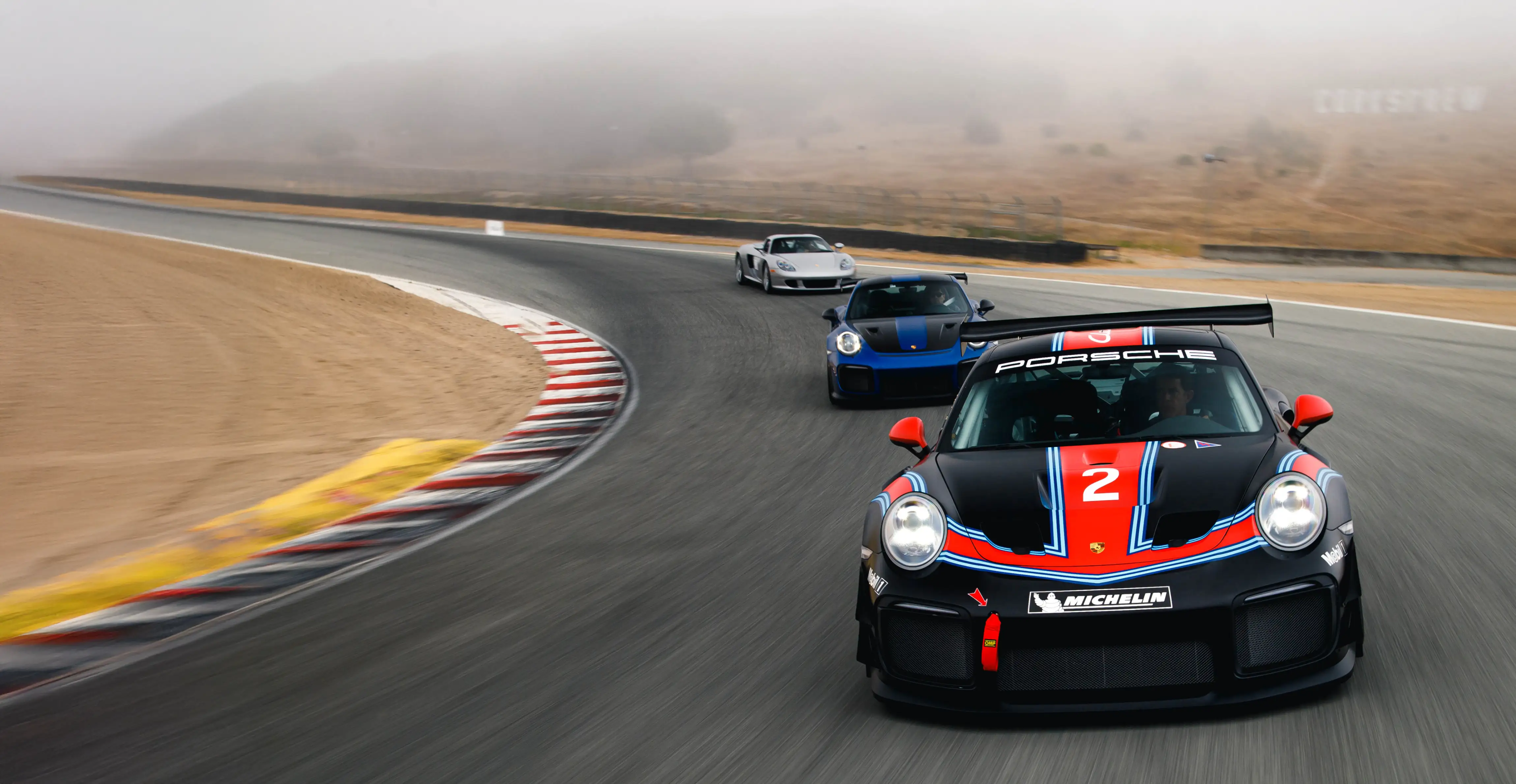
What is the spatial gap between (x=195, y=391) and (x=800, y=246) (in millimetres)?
12991

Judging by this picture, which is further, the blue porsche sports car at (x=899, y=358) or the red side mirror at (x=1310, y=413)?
the blue porsche sports car at (x=899, y=358)

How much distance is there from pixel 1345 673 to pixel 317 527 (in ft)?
19.7

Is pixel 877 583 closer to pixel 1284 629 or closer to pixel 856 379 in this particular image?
pixel 1284 629

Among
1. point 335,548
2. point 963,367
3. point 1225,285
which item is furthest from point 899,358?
point 1225,285

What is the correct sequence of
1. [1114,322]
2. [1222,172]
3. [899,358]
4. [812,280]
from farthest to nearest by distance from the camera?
[1222,172] < [812,280] < [899,358] < [1114,322]

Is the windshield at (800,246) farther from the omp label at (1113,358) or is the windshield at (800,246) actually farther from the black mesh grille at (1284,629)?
the black mesh grille at (1284,629)

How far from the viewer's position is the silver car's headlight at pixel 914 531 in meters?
4.04

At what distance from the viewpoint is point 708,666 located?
15.6ft

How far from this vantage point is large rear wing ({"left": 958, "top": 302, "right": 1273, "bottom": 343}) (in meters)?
5.50

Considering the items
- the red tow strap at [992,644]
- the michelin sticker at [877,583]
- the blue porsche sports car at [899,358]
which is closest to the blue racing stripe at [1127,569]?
the red tow strap at [992,644]

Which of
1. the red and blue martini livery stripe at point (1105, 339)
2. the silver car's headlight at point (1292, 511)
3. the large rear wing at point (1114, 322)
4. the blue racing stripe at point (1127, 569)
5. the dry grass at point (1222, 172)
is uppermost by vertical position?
the large rear wing at point (1114, 322)

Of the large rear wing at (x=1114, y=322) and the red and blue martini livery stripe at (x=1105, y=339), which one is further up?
the large rear wing at (x=1114, y=322)

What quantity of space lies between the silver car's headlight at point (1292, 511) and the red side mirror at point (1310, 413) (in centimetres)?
76

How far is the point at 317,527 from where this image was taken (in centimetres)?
778
